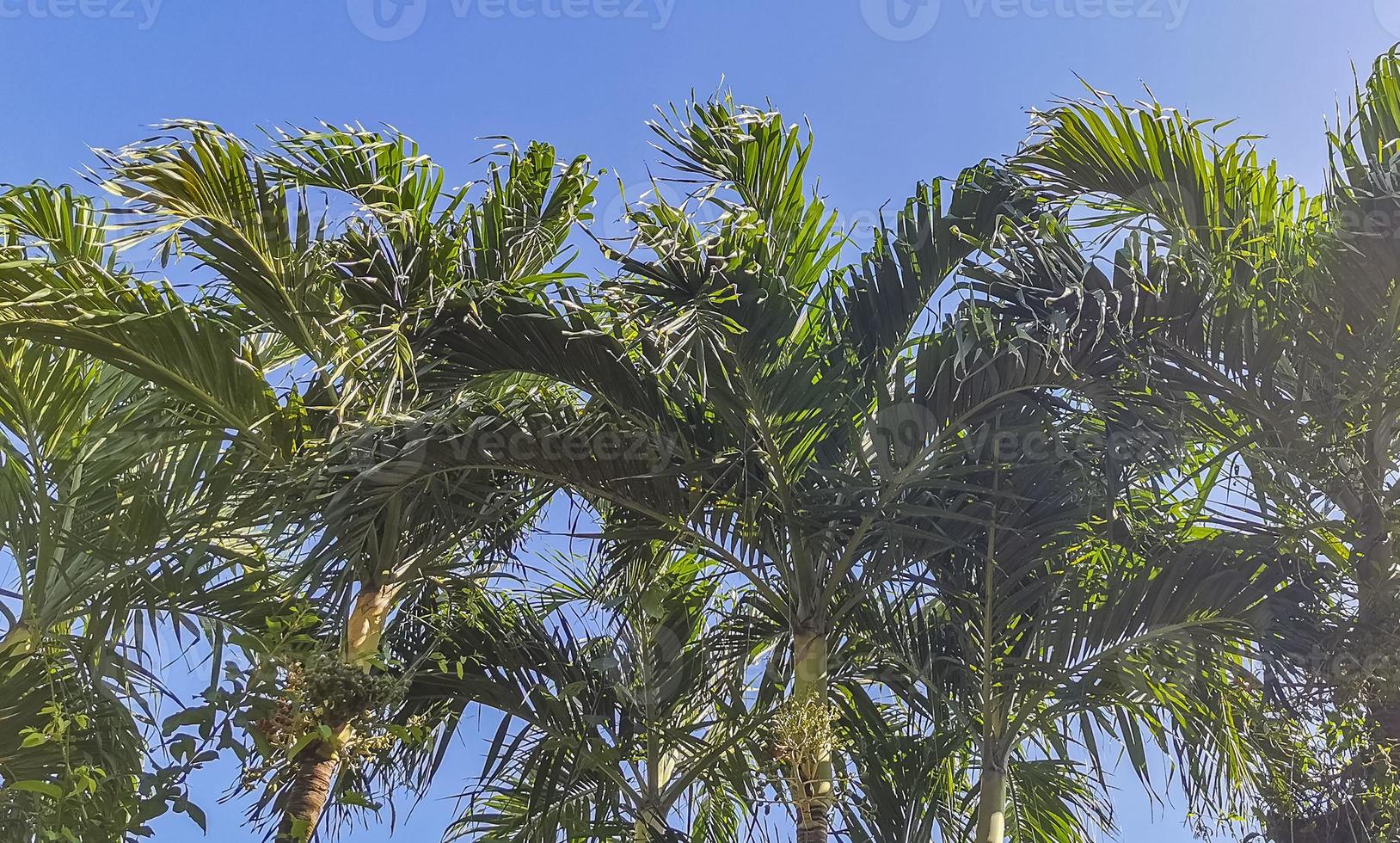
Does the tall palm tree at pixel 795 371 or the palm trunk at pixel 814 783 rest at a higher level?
the tall palm tree at pixel 795 371

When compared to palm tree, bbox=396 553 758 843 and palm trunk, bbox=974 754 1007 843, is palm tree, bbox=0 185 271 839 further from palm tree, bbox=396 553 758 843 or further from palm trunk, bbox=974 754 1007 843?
palm trunk, bbox=974 754 1007 843

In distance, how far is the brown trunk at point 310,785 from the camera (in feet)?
10.6

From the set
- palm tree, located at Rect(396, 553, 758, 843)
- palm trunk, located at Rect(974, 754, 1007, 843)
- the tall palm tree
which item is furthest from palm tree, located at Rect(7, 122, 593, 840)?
palm trunk, located at Rect(974, 754, 1007, 843)

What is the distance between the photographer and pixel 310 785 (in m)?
3.27

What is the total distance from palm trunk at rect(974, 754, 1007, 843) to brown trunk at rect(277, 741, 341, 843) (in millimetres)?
2078

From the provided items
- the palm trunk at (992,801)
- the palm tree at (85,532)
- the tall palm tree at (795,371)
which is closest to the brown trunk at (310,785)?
the palm tree at (85,532)

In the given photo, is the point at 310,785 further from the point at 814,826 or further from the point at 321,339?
the point at 814,826

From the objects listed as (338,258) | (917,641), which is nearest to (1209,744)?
(917,641)

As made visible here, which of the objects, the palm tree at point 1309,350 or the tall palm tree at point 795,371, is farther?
the tall palm tree at point 795,371

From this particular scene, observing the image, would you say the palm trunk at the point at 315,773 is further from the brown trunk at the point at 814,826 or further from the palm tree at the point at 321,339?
the brown trunk at the point at 814,826

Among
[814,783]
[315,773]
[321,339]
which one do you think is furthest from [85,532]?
[814,783]

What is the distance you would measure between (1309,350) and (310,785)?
3391mm

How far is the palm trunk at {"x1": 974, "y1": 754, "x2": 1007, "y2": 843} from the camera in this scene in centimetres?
342

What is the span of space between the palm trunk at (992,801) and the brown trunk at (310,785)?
6.82 ft
